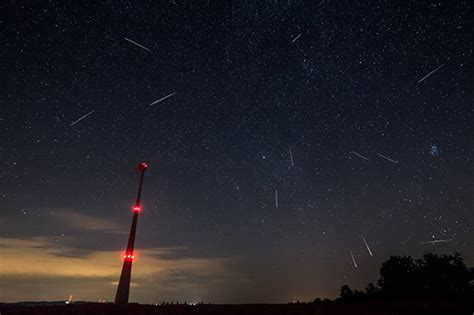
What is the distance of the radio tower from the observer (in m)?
44.9

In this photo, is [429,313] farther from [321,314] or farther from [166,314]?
[166,314]

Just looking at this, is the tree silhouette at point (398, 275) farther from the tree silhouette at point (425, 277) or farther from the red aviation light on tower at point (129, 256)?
the red aviation light on tower at point (129, 256)

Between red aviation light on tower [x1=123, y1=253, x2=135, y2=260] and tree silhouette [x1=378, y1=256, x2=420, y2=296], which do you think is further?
red aviation light on tower [x1=123, y1=253, x2=135, y2=260]

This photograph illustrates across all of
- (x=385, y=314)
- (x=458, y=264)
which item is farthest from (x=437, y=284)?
(x=385, y=314)

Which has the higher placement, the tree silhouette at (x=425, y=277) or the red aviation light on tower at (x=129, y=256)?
the red aviation light on tower at (x=129, y=256)

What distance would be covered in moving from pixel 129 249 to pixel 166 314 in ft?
133

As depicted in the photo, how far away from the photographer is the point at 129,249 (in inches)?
→ 1940

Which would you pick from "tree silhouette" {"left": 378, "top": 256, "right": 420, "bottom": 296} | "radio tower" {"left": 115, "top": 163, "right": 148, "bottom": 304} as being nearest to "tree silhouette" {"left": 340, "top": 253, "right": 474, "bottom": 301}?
"tree silhouette" {"left": 378, "top": 256, "right": 420, "bottom": 296}

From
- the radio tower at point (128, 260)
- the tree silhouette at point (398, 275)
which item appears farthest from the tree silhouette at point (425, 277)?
the radio tower at point (128, 260)

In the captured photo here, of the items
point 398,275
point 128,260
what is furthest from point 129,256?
point 398,275

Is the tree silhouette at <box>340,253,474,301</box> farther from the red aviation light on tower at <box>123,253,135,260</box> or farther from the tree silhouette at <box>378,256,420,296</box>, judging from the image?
the red aviation light on tower at <box>123,253,135,260</box>

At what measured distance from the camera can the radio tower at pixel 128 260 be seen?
44.9 meters

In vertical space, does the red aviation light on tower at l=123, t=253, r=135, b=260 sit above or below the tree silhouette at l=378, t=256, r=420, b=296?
above

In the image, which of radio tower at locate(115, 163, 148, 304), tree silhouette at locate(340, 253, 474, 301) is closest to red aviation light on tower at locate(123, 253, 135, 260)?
radio tower at locate(115, 163, 148, 304)
